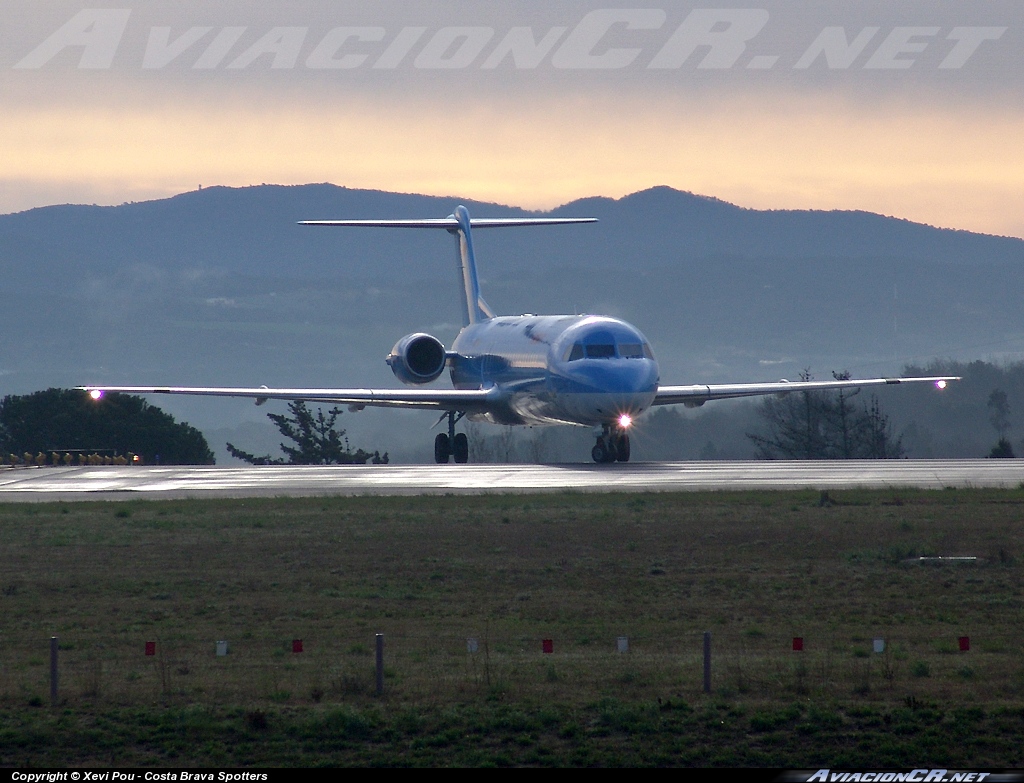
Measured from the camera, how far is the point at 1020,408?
365 feet

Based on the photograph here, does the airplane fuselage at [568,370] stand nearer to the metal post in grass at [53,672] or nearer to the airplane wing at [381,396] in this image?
the airplane wing at [381,396]

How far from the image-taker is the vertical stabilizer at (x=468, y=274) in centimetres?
6175

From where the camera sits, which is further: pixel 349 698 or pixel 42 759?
pixel 349 698

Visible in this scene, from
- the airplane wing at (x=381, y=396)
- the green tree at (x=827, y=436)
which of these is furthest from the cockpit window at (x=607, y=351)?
the green tree at (x=827, y=436)

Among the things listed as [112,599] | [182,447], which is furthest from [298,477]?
[182,447]

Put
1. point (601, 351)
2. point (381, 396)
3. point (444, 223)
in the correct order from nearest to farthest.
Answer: point (601, 351) → point (381, 396) → point (444, 223)

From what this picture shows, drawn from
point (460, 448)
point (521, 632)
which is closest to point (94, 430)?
point (460, 448)

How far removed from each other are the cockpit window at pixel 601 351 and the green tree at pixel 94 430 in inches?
1383

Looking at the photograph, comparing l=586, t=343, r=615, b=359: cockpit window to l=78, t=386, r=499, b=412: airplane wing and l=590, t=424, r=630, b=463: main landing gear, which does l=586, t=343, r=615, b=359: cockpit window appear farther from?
l=78, t=386, r=499, b=412: airplane wing

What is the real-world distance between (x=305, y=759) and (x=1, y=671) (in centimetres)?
506

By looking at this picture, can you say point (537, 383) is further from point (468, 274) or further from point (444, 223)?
point (444, 223)

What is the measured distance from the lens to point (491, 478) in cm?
3950

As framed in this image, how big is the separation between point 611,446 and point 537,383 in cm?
315

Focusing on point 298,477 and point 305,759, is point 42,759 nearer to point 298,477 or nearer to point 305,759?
point 305,759
